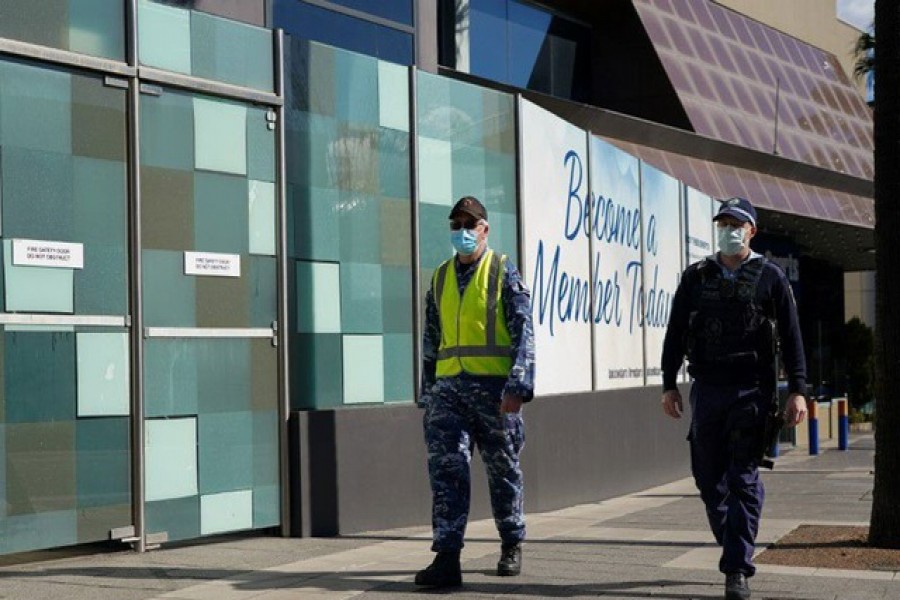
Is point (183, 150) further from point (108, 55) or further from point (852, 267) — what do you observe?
point (852, 267)

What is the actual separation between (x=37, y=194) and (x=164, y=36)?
1.44 meters

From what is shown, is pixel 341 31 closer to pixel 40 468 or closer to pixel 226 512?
pixel 226 512

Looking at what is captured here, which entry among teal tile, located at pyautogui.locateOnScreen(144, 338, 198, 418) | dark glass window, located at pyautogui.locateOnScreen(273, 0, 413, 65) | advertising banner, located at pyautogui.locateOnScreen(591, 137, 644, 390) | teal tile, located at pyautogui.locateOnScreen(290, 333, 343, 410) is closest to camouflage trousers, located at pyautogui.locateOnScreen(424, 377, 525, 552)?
teal tile, located at pyautogui.locateOnScreen(144, 338, 198, 418)

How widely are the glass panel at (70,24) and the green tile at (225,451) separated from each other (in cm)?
229

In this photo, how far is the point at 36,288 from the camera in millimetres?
8391

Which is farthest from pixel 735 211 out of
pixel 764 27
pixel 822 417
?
pixel 764 27

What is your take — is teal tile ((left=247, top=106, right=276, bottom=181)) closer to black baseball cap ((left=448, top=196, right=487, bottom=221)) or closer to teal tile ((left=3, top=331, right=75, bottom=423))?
teal tile ((left=3, top=331, right=75, bottom=423))

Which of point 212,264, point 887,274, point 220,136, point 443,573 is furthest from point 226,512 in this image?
point 887,274

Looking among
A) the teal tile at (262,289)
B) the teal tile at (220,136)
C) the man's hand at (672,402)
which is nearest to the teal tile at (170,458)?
the teal tile at (262,289)

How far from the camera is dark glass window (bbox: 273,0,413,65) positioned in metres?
14.5

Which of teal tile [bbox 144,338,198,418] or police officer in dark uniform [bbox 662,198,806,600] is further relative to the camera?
teal tile [bbox 144,338,198,418]

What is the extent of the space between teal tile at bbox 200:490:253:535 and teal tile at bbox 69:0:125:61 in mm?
2720

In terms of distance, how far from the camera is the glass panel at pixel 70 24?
8375 mm

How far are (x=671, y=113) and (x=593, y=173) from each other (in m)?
13.4
